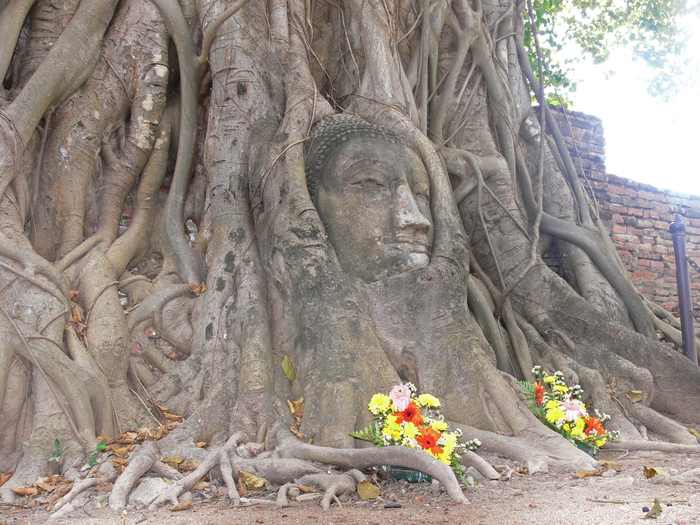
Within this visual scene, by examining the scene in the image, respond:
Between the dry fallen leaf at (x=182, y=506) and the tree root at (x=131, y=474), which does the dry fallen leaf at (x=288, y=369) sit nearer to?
the tree root at (x=131, y=474)

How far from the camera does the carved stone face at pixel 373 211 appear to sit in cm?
337

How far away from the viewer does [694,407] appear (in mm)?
3779

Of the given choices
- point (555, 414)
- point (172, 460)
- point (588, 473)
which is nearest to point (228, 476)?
point (172, 460)

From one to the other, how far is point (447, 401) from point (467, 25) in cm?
315

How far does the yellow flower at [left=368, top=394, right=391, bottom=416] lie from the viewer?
257 cm

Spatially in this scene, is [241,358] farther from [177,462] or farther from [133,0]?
[133,0]

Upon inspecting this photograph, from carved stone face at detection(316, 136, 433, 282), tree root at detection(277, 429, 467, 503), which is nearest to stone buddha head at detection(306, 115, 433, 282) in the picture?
carved stone face at detection(316, 136, 433, 282)

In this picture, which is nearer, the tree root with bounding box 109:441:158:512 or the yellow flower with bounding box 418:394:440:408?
the tree root with bounding box 109:441:158:512

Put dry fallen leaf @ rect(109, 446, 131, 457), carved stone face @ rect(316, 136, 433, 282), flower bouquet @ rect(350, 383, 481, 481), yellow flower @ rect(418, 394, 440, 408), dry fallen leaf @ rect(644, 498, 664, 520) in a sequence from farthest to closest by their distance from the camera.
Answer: carved stone face @ rect(316, 136, 433, 282) → dry fallen leaf @ rect(109, 446, 131, 457) → yellow flower @ rect(418, 394, 440, 408) → flower bouquet @ rect(350, 383, 481, 481) → dry fallen leaf @ rect(644, 498, 664, 520)

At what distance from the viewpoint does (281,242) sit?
3217 millimetres

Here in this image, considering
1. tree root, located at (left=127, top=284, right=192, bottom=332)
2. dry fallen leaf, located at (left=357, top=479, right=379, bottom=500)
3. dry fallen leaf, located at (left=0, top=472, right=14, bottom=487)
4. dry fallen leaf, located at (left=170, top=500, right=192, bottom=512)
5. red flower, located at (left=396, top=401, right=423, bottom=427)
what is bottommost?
dry fallen leaf, located at (left=0, top=472, right=14, bottom=487)

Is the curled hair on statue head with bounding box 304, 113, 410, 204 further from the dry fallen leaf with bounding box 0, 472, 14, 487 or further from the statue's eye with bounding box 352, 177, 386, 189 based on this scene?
the dry fallen leaf with bounding box 0, 472, 14, 487

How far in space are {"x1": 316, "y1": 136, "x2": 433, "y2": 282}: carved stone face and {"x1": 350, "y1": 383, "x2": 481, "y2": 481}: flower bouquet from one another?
866 mm

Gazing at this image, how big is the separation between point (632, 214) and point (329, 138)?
4.16m
